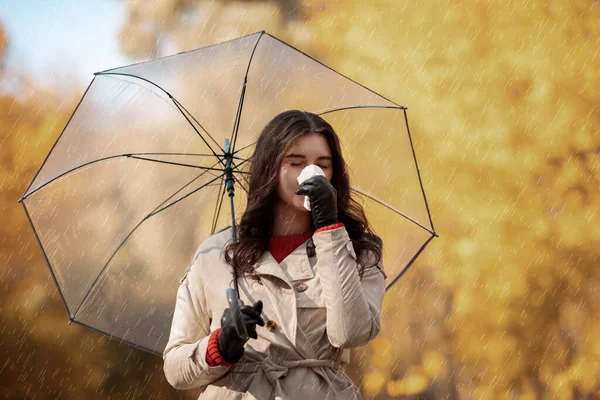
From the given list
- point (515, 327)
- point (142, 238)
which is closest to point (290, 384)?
point (142, 238)

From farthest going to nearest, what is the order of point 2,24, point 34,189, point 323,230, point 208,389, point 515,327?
point 2,24 → point 515,327 → point 34,189 → point 208,389 → point 323,230

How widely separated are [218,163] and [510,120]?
15.1ft

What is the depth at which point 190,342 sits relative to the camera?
2.18m

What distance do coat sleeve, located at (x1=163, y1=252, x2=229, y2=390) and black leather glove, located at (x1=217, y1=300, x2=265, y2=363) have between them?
0.10 metres

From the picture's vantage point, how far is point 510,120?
22.6 ft

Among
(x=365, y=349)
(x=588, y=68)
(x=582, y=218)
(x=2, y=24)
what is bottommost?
(x=365, y=349)

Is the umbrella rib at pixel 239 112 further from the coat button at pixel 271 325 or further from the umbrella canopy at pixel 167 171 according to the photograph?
the coat button at pixel 271 325

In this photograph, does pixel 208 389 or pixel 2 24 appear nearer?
pixel 208 389

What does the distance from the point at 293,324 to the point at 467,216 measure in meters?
4.96

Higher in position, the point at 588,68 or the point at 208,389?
the point at 588,68

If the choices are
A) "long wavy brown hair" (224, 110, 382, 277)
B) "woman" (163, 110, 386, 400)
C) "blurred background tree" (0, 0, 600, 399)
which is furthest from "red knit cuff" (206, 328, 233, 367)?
"blurred background tree" (0, 0, 600, 399)


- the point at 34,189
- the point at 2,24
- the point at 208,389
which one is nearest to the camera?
the point at 208,389

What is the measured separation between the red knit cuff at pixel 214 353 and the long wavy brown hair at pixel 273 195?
26cm

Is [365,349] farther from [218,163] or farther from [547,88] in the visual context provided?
[218,163]
